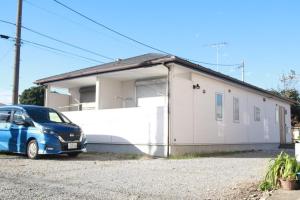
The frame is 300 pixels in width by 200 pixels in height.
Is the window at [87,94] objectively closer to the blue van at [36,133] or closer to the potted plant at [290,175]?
the blue van at [36,133]

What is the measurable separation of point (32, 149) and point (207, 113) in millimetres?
7786

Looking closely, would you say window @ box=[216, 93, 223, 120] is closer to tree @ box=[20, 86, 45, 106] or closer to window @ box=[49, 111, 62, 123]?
window @ box=[49, 111, 62, 123]

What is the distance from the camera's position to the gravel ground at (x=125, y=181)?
6641 mm

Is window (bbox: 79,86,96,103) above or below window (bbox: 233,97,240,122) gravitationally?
above

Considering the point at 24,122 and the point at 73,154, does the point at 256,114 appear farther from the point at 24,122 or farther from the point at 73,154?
the point at 24,122

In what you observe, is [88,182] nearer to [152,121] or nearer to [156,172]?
[156,172]

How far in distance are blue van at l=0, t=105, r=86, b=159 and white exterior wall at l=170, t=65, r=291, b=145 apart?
3.78m

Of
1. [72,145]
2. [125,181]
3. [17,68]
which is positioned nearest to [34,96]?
[17,68]

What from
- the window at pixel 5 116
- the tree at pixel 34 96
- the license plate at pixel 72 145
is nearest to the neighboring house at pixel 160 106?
the license plate at pixel 72 145

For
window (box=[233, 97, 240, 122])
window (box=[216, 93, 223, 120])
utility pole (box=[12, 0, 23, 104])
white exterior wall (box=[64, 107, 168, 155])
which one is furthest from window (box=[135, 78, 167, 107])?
utility pole (box=[12, 0, 23, 104])

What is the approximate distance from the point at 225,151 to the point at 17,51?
1047 cm

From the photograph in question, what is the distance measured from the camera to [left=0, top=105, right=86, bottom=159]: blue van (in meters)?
12.3

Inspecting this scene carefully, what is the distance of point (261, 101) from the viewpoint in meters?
23.1

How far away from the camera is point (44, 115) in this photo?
44.0 feet
